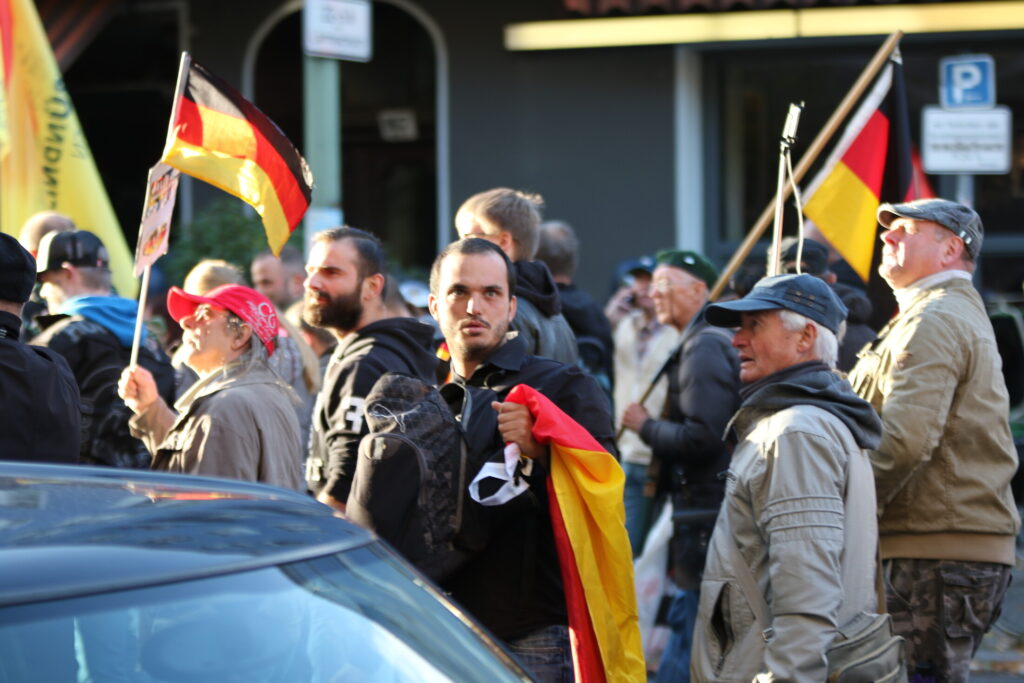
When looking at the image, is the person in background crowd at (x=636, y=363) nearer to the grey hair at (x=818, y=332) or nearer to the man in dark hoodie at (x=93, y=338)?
the man in dark hoodie at (x=93, y=338)

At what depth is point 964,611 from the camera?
456 cm

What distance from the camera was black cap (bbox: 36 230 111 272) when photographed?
18.6 ft

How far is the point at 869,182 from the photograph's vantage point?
20.1 feet

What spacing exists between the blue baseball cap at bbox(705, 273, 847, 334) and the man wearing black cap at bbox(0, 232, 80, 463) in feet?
6.50

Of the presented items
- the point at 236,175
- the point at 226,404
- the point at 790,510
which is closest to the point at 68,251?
Answer: the point at 236,175

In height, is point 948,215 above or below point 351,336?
above

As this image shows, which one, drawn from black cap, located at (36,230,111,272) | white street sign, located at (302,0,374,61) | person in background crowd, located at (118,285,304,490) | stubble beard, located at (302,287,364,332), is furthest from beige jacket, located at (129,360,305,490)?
white street sign, located at (302,0,374,61)

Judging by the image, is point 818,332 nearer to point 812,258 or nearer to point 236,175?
point 812,258

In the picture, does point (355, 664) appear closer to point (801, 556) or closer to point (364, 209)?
point (801, 556)

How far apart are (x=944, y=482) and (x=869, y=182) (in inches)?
76.3

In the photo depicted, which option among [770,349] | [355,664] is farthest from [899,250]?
[355,664]

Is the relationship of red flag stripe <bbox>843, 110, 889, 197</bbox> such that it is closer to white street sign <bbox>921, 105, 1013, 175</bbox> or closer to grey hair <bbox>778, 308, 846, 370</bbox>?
white street sign <bbox>921, 105, 1013, 175</bbox>

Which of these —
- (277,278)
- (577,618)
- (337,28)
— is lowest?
(577,618)

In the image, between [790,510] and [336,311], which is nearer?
[790,510]
